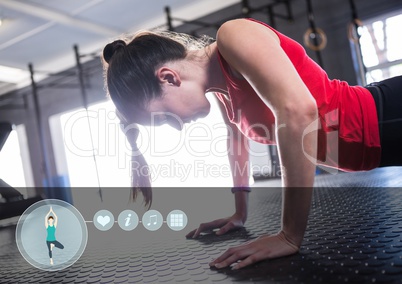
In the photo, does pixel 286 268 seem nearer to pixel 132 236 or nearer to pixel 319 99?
pixel 319 99

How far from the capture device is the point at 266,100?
1.54 ft

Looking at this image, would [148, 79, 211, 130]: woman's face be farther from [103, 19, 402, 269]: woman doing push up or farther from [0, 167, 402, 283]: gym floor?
[0, 167, 402, 283]: gym floor

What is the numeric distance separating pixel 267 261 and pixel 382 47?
2872mm

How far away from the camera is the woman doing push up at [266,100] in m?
0.46

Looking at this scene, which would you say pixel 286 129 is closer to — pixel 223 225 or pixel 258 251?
pixel 258 251

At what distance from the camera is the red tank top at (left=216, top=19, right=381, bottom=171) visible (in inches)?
22.4

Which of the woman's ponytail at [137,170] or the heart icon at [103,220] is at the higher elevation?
the woman's ponytail at [137,170]

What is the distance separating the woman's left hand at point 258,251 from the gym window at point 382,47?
266 cm

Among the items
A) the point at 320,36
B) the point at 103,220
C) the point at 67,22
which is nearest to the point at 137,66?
the point at 103,220

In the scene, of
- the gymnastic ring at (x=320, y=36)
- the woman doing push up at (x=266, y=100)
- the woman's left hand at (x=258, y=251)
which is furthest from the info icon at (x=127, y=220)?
the gymnastic ring at (x=320, y=36)

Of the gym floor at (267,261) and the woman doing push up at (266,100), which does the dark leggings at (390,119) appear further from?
the gym floor at (267,261)

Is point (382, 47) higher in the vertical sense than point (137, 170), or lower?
higher

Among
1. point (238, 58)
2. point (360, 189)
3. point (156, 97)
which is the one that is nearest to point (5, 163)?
point (156, 97)

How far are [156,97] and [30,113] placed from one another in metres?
5.28
